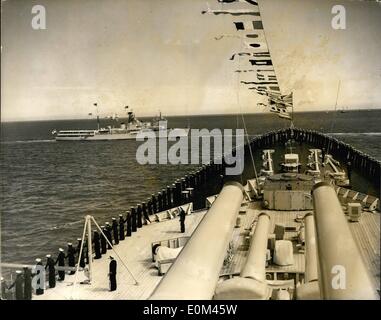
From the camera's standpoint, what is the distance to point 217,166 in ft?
109

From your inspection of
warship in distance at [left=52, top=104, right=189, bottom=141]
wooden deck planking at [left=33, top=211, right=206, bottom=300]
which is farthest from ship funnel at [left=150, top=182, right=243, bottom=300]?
warship in distance at [left=52, top=104, right=189, bottom=141]

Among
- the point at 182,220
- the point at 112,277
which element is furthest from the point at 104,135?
the point at 112,277

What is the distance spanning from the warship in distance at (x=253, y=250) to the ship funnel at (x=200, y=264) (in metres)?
0.01

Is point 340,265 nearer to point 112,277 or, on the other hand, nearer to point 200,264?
point 200,264

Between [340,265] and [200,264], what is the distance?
4.22 feet

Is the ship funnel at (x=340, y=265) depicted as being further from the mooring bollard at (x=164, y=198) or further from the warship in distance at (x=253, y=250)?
the mooring bollard at (x=164, y=198)

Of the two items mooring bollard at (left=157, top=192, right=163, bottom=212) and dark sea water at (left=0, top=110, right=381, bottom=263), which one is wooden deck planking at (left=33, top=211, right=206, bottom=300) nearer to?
dark sea water at (left=0, top=110, right=381, bottom=263)

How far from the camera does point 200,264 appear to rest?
15.0 feet

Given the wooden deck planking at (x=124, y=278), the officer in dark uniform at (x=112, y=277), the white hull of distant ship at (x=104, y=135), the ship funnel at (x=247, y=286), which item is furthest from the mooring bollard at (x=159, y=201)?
the white hull of distant ship at (x=104, y=135)

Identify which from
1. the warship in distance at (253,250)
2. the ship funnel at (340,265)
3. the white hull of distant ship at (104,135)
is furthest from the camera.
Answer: the white hull of distant ship at (104,135)

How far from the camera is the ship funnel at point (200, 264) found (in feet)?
13.5

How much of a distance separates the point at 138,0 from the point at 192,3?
8.36 ft
